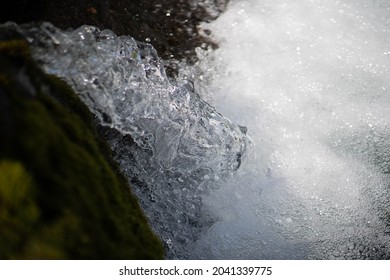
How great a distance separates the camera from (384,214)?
3.73 meters

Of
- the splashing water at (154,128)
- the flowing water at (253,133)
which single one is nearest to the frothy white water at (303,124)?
the flowing water at (253,133)

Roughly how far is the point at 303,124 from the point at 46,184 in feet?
9.06

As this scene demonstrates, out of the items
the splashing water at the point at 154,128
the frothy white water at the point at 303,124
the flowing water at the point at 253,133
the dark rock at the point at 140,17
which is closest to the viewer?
the splashing water at the point at 154,128

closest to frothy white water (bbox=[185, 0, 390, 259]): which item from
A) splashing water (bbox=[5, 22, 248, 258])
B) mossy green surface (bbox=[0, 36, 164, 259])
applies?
splashing water (bbox=[5, 22, 248, 258])

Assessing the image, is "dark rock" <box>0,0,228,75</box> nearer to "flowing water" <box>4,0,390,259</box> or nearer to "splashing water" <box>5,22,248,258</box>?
"flowing water" <box>4,0,390,259</box>

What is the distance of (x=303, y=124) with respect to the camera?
4.06 m

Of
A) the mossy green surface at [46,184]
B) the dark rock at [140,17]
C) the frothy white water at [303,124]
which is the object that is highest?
the mossy green surface at [46,184]

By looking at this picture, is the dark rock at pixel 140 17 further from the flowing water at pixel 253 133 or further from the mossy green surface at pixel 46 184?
the mossy green surface at pixel 46 184

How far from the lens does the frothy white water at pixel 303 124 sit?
361 cm

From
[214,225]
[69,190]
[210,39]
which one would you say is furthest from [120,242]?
[210,39]

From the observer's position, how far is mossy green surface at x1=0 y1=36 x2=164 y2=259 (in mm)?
1730
